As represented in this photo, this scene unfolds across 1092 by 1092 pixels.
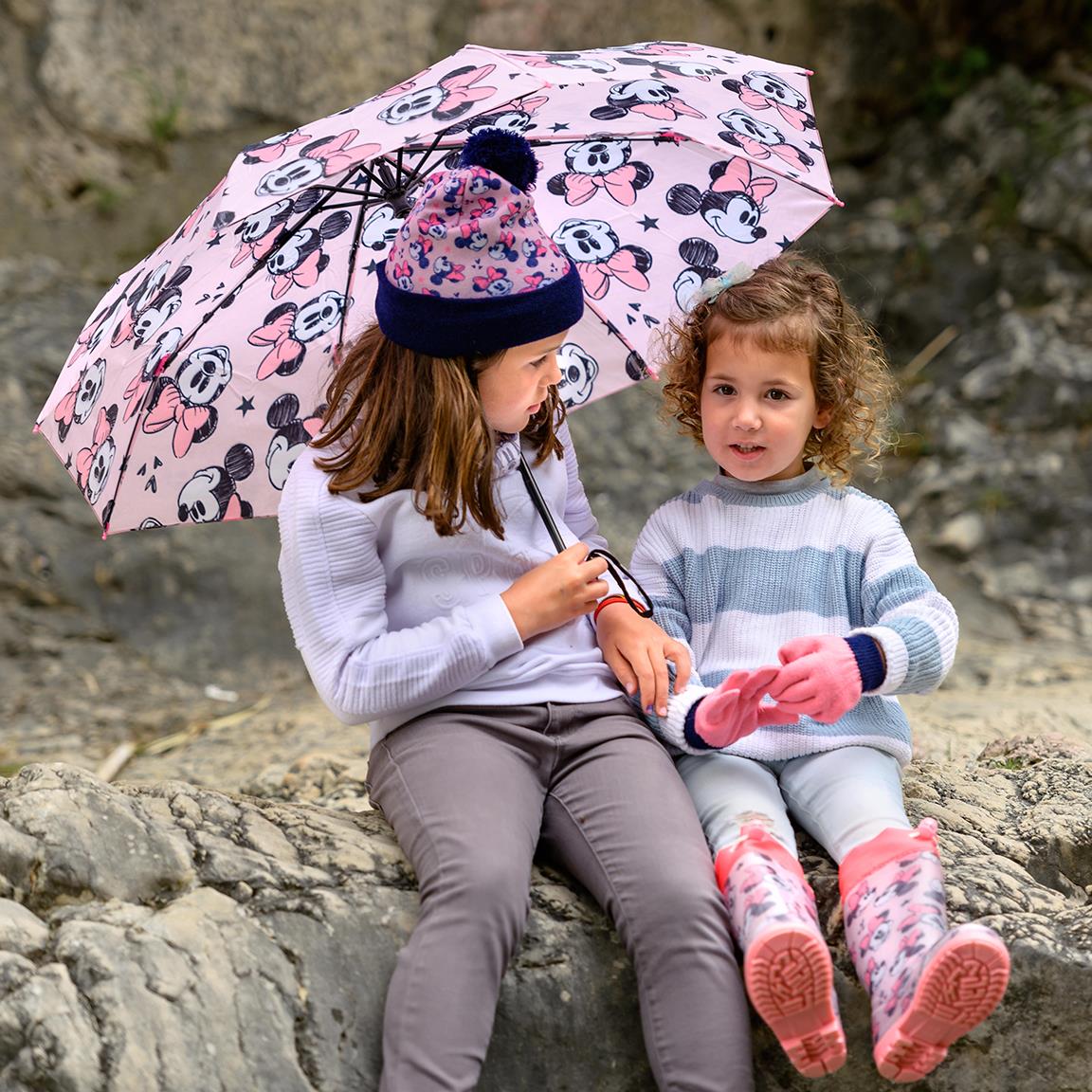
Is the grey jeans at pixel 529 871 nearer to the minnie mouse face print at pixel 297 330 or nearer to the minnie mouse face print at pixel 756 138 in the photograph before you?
the minnie mouse face print at pixel 297 330

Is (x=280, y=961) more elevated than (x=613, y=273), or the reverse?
(x=613, y=273)

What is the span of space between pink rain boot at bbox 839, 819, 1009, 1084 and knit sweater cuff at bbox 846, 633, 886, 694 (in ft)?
0.62

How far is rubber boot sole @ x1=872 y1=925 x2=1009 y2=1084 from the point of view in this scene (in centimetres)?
152

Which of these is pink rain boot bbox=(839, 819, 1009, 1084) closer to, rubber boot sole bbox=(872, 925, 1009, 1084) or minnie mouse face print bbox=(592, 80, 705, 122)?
rubber boot sole bbox=(872, 925, 1009, 1084)

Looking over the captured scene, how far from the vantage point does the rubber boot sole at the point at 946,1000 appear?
152 centimetres

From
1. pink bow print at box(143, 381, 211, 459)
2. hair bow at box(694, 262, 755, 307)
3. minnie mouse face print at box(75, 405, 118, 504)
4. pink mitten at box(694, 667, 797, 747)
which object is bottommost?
pink mitten at box(694, 667, 797, 747)

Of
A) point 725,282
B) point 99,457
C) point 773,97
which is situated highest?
point 773,97

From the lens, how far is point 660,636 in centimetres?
198

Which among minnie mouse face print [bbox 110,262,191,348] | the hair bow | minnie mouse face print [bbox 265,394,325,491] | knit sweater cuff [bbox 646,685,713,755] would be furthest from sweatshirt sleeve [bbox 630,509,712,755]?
minnie mouse face print [bbox 110,262,191,348]

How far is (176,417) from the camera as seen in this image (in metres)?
2.13

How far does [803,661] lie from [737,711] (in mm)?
110

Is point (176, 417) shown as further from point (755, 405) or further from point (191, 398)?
point (755, 405)

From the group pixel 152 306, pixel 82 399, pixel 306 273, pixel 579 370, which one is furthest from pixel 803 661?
pixel 82 399

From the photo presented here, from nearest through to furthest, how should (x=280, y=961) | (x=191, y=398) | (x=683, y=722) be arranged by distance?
(x=280, y=961), (x=683, y=722), (x=191, y=398)
